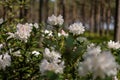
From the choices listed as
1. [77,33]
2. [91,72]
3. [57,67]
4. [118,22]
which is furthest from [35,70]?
[118,22]

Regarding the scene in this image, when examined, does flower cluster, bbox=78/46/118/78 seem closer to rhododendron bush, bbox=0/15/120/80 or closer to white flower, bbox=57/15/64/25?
rhododendron bush, bbox=0/15/120/80

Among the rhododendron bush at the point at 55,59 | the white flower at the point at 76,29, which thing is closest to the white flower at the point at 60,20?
the rhododendron bush at the point at 55,59

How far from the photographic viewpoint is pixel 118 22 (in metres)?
10.5

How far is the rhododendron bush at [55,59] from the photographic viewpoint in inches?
81.6

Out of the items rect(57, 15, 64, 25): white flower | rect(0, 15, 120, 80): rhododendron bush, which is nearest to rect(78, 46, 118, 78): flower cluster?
rect(0, 15, 120, 80): rhododendron bush

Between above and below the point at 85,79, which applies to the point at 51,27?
above

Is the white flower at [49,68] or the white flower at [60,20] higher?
the white flower at [60,20]

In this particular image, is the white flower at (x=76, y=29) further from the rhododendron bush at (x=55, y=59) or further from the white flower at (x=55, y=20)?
the white flower at (x=55, y=20)

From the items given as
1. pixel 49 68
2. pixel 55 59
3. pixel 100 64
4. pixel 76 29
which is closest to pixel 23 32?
pixel 76 29

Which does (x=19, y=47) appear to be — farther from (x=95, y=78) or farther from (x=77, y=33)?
(x=95, y=78)

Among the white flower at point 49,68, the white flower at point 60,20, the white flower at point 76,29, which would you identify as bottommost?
the white flower at point 49,68

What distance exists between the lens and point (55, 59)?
2.58m

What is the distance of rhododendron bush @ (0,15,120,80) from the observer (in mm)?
2072

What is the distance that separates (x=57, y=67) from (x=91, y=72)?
11.6 inches
